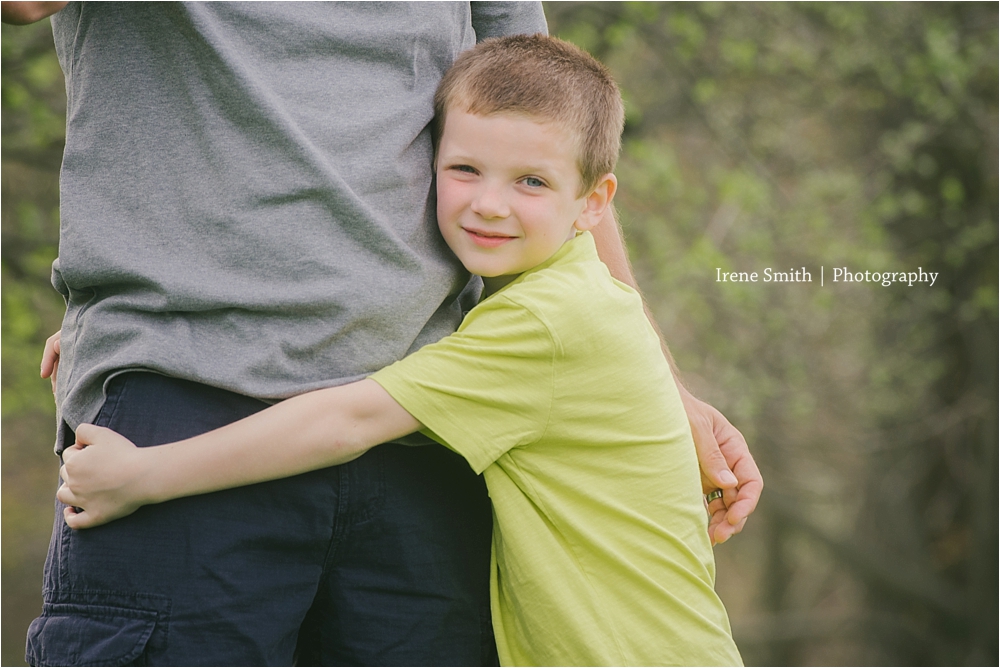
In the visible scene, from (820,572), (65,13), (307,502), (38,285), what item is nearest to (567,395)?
(307,502)

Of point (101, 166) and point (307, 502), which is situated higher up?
point (101, 166)

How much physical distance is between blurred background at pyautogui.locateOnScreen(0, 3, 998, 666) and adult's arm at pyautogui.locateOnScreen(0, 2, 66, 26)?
3.74 meters

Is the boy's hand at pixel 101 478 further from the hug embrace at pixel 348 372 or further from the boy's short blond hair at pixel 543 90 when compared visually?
the boy's short blond hair at pixel 543 90

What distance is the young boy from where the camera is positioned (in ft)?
4.13

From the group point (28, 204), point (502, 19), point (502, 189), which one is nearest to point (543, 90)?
point (502, 189)

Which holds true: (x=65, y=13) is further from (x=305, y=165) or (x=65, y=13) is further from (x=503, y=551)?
(x=503, y=551)

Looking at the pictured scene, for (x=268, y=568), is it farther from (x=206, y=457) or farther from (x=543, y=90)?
(x=543, y=90)

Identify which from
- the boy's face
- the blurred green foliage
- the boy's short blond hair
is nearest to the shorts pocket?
the boy's face

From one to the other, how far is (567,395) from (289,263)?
413 mm

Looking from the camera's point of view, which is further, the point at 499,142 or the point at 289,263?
the point at 499,142

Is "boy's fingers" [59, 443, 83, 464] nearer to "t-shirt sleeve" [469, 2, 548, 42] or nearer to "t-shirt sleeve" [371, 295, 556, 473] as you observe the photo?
"t-shirt sleeve" [371, 295, 556, 473]

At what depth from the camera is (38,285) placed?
165 inches

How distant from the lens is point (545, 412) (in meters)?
A: 1.32

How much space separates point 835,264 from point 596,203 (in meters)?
4.38
